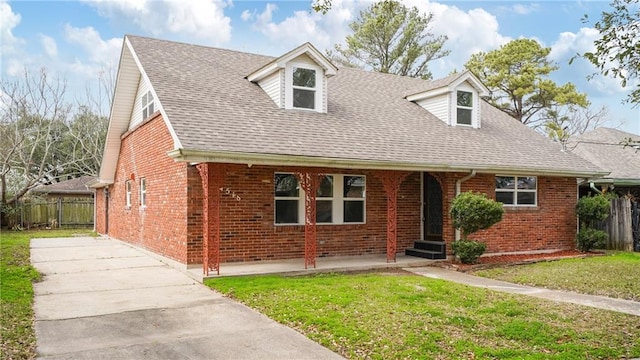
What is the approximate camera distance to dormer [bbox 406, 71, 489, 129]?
1564 centimetres

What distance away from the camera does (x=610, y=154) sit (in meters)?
20.5

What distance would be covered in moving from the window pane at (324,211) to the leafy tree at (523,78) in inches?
811

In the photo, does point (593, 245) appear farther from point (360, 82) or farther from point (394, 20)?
point (394, 20)

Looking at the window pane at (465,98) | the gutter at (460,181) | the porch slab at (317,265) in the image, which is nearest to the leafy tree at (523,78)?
the window pane at (465,98)

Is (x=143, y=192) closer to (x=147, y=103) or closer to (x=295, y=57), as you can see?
(x=147, y=103)

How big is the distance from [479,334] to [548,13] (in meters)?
8.81

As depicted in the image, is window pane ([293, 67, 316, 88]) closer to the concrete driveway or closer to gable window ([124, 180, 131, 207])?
the concrete driveway

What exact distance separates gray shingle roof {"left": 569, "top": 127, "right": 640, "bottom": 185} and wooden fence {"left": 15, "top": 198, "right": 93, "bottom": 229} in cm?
2386

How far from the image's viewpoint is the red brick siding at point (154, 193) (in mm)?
11625

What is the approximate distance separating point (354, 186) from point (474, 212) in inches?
120

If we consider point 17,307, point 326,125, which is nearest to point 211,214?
point 326,125

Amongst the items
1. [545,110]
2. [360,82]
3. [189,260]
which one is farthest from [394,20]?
[189,260]

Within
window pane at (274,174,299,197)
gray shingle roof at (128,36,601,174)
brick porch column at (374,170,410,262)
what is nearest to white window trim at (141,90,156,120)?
gray shingle roof at (128,36,601,174)

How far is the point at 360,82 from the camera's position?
17.5 meters
